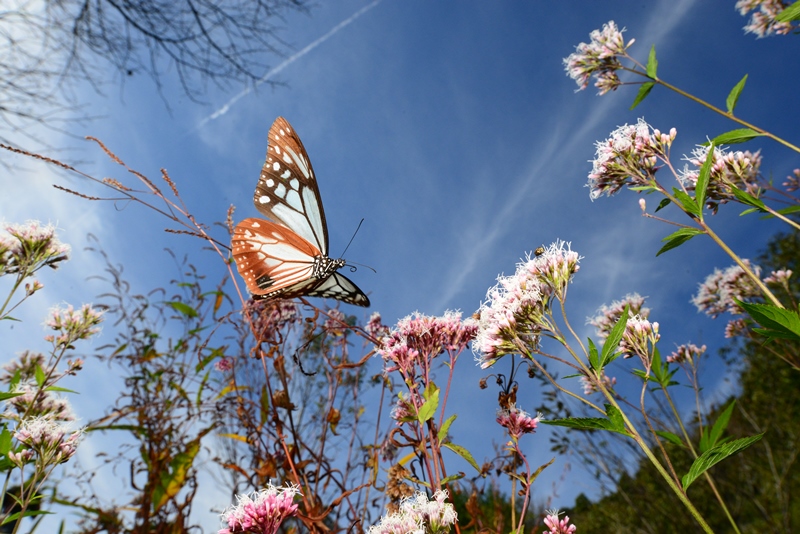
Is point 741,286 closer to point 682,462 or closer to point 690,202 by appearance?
point 690,202

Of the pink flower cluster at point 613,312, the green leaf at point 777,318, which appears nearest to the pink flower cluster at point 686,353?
the pink flower cluster at point 613,312

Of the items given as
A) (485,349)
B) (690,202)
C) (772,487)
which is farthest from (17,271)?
(772,487)

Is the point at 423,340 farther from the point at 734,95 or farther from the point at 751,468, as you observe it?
the point at 751,468

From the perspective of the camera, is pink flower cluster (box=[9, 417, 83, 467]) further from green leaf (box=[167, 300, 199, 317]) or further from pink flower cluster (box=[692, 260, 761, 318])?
pink flower cluster (box=[692, 260, 761, 318])

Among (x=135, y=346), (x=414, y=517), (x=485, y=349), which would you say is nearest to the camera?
(x=414, y=517)

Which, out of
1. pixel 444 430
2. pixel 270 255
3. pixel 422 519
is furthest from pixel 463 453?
pixel 270 255
